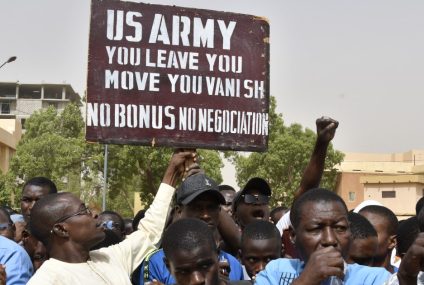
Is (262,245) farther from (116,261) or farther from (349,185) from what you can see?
(349,185)

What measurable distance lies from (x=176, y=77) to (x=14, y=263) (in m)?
1.57

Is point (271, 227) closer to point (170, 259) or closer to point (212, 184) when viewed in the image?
point (212, 184)

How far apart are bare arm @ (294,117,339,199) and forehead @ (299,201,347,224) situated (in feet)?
3.64

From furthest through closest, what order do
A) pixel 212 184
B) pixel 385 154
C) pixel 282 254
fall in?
1. pixel 385 154
2. pixel 282 254
3. pixel 212 184

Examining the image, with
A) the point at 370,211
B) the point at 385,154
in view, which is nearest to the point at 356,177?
the point at 385,154

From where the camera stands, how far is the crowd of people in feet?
10.6

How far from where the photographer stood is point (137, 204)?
167 ft

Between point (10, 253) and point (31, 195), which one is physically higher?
point (31, 195)

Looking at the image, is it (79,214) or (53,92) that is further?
(53,92)

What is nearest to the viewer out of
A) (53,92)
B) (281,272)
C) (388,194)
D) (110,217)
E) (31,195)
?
(281,272)

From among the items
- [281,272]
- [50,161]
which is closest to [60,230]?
[281,272]

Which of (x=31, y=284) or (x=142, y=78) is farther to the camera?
(x=142, y=78)

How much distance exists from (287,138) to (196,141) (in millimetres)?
30043

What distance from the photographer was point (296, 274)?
3.31 metres
